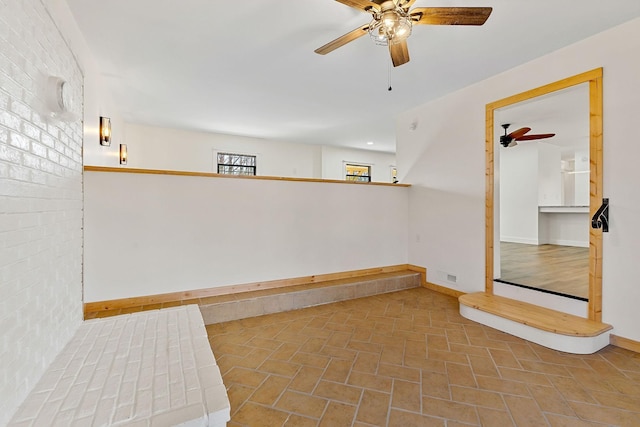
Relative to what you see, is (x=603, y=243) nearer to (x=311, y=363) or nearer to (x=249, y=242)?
(x=311, y=363)

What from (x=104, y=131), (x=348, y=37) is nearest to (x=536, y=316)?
(x=348, y=37)

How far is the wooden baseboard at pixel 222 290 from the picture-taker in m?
2.64

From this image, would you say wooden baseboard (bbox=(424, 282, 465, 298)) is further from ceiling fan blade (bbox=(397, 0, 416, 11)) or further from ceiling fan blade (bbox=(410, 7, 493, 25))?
ceiling fan blade (bbox=(397, 0, 416, 11))

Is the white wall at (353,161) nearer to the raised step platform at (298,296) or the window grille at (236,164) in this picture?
the window grille at (236,164)

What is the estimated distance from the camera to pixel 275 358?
7.14 feet

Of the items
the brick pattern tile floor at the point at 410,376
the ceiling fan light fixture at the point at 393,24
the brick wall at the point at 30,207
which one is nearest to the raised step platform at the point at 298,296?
the brick pattern tile floor at the point at 410,376

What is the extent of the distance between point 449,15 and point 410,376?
2.45m

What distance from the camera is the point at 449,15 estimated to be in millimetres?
1910

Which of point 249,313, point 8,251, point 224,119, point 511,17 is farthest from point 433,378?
point 224,119

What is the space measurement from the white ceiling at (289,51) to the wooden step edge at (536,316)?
2.53 m

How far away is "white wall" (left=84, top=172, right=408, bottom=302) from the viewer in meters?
2.64

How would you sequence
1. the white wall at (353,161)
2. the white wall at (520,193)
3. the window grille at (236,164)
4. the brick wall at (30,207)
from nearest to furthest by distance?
the brick wall at (30,207) < the window grille at (236,164) < the white wall at (520,193) < the white wall at (353,161)

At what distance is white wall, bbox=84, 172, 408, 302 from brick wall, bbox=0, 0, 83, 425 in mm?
786

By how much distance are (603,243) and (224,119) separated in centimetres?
540
